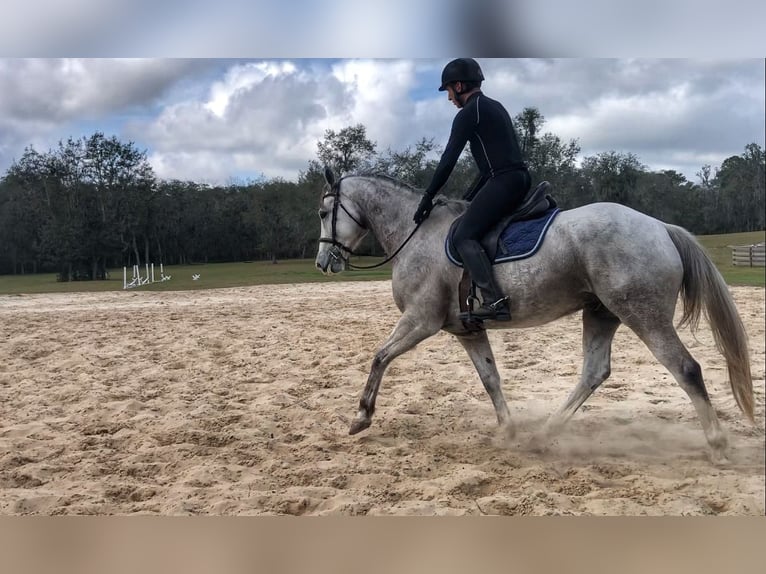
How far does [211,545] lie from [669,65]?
3.34 m

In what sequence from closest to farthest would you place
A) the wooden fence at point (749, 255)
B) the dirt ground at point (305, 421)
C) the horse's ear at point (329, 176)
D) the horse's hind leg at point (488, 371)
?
the dirt ground at point (305, 421), the horse's ear at point (329, 176), the horse's hind leg at point (488, 371), the wooden fence at point (749, 255)

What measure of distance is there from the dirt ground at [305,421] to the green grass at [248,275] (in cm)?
6

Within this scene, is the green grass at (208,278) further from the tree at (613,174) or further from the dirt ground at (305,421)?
the tree at (613,174)

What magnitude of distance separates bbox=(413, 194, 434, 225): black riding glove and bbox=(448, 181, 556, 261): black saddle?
33 cm

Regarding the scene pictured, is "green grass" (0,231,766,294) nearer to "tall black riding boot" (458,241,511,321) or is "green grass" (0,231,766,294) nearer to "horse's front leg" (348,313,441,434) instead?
"horse's front leg" (348,313,441,434)

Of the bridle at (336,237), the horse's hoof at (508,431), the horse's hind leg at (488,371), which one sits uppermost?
the bridle at (336,237)

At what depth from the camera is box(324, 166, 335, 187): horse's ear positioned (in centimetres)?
288

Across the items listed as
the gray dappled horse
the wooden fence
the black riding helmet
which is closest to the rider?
the black riding helmet

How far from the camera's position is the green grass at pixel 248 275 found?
2.87 meters

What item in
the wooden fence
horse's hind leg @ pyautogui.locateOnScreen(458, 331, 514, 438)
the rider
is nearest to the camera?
the rider

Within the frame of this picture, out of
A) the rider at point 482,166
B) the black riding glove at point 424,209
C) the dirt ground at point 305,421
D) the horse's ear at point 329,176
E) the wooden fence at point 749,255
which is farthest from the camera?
the wooden fence at point 749,255

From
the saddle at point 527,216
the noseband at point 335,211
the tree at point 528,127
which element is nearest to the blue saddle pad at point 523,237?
the saddle at point 527,216

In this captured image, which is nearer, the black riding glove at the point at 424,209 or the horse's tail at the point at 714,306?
the horse's tail at the point at 714,306
